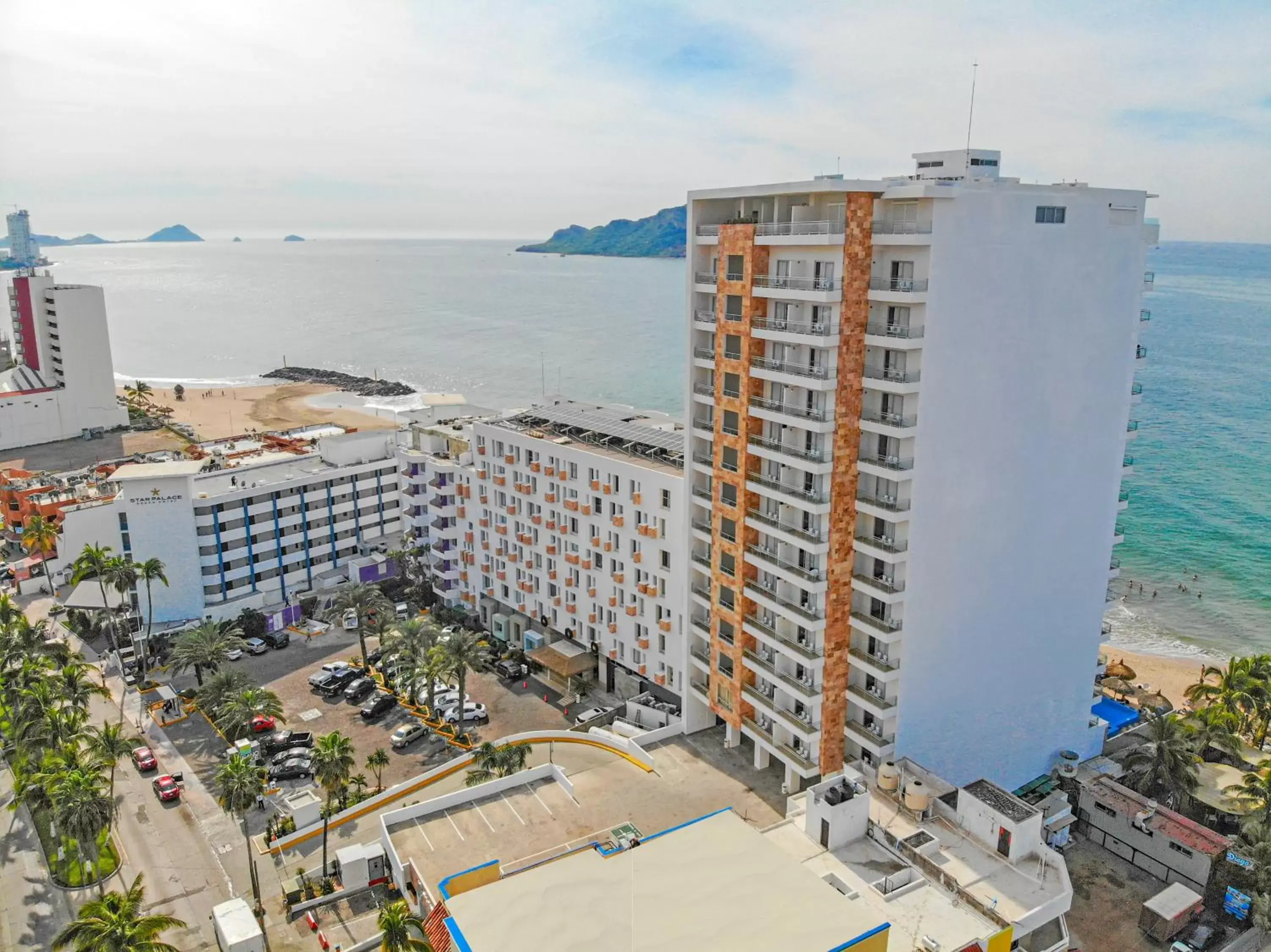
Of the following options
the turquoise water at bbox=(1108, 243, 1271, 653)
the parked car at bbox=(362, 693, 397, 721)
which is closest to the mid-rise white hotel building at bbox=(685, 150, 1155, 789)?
the parked car at bbox=(362, 693, 397, 721)

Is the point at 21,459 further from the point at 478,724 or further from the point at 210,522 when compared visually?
the point at 478,724

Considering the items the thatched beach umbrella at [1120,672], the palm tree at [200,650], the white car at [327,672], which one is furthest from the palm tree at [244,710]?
the thatched beach umbrella at [1120,672]

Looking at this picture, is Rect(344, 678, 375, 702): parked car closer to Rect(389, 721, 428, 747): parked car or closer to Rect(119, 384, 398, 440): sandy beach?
Rect(389, 721, 428, 747): parked car

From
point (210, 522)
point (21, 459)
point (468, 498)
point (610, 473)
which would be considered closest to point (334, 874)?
point (610, 473)

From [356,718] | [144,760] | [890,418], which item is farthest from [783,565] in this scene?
[144,760]

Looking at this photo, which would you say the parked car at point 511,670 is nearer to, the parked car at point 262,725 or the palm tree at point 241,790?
the parked car at point 262,725

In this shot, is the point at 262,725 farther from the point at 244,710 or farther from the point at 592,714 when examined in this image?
the point at 592,714
